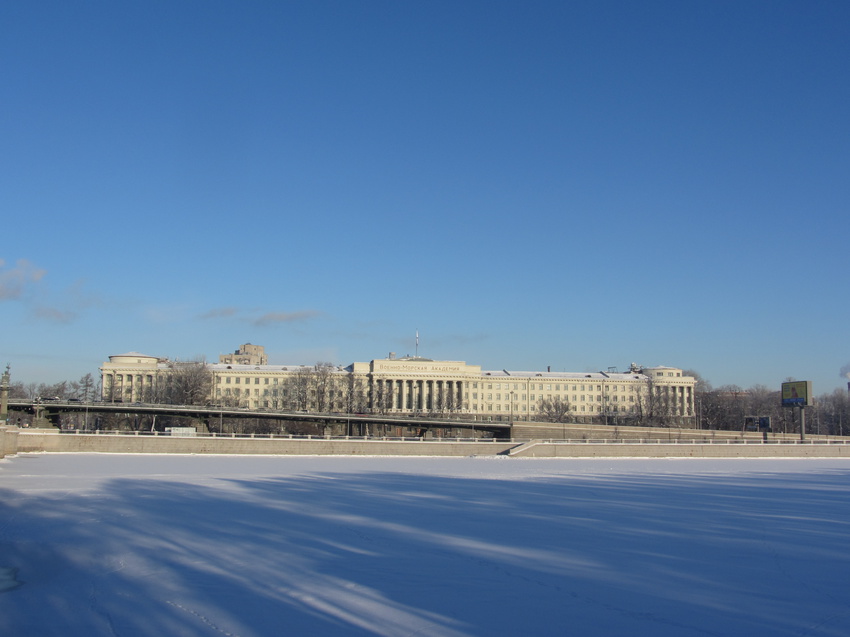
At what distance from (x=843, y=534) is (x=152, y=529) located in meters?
19.5

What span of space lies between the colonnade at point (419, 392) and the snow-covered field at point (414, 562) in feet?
373

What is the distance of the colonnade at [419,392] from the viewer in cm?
14575

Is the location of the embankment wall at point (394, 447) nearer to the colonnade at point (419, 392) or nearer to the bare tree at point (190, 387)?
the bare tree at point (190, 387)

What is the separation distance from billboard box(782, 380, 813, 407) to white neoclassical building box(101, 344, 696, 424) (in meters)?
45.0

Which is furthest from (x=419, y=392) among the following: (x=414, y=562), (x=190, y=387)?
(x=414, y=562)

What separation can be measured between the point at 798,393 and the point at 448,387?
77.5 metres

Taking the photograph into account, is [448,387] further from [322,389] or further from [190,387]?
[190,387]

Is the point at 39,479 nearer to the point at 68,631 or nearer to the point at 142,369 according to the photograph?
the point at 68,631

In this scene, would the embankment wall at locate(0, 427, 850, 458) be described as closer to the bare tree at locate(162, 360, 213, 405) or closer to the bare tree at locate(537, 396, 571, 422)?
the bare tree at locate(162, 360, 213, 405)

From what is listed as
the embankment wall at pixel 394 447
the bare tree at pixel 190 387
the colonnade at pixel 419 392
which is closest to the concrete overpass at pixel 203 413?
the bare tree at pixel 190 387

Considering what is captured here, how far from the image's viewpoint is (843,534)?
2189cm

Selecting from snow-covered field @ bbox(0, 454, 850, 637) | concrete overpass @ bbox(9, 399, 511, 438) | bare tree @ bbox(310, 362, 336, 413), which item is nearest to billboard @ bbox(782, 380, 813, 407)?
concrete overpass @ bbox(9, 399, 511, 438)

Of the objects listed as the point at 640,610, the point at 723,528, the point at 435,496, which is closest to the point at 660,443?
the point at 435,496

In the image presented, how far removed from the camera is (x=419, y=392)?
153875 mm
